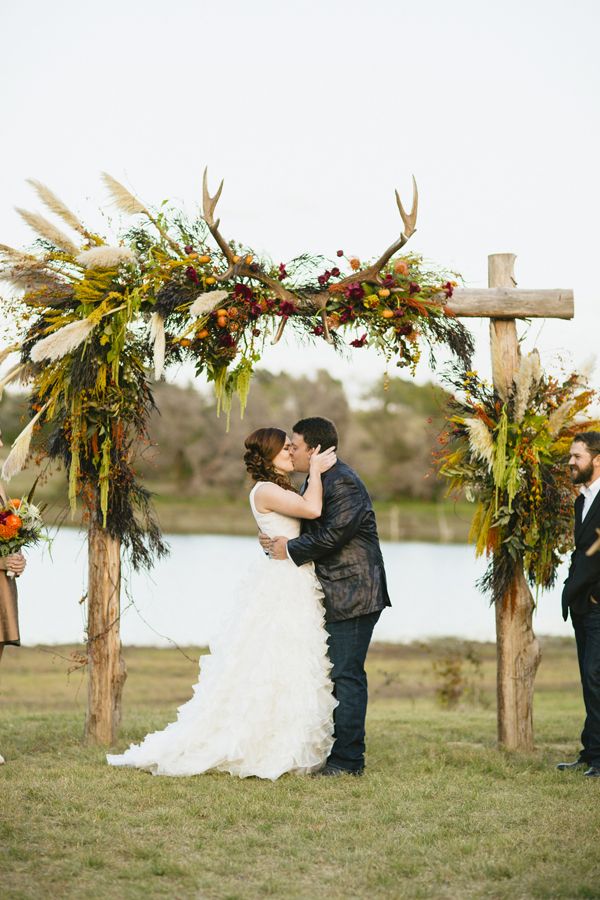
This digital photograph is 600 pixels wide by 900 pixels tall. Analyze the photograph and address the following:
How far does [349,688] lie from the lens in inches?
269

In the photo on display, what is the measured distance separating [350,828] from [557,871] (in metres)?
1.20

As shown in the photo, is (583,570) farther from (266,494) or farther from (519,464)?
(266,494)

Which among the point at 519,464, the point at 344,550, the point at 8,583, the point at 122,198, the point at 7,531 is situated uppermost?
the point at 122,198

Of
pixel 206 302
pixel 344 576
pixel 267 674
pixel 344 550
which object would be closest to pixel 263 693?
pixel 267 674

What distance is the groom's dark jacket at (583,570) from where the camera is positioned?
22.6 ft

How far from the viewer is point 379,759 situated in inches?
293

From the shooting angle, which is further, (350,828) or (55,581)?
(55,581)

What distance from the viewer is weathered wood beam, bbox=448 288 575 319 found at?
7.80 meters

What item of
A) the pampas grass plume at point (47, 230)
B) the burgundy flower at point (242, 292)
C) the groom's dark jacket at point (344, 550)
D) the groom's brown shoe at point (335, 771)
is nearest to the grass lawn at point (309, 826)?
the groom's brown shoe at point (335, 771)

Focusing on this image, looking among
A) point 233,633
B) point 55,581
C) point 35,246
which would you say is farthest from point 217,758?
point 55,581

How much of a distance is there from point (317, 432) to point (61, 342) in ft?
6.17

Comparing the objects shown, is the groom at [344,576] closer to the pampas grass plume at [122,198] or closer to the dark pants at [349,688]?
the dark pants at [349,688]

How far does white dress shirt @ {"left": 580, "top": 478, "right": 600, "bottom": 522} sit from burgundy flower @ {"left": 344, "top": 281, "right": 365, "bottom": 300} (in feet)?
7.03

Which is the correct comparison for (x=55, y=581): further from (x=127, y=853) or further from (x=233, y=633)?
(x=127, y=853)
